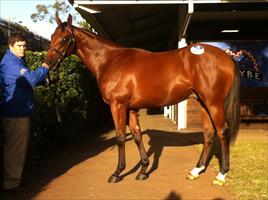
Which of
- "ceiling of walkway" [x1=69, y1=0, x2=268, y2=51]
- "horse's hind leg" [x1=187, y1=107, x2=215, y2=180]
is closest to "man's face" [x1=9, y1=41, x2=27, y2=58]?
"horse's hind leg" [x1=187, y1=107, x2=215, y2=180]

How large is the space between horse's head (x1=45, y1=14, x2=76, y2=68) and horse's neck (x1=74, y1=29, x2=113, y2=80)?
0.20 m

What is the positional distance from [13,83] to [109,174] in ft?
7.22

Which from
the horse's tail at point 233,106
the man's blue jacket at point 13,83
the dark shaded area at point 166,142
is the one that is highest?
the man's blue jacket at point 13,83

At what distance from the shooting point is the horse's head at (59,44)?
6.29m

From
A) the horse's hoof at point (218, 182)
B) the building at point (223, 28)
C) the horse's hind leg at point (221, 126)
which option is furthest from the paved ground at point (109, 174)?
the building at point (223, 28)

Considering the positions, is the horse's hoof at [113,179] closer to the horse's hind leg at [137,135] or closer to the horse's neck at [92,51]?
the horse's hind leg at [137,135]

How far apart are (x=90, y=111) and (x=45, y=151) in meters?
3.76

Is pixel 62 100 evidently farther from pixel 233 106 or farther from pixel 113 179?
pixel 233 106

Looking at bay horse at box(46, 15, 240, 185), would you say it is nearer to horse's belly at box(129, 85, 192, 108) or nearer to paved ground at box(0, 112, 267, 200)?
horse's belly at box(129, 85, 192, 108)

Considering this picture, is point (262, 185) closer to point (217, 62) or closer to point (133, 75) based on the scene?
point (217, 62)

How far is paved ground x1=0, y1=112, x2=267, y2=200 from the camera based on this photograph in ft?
18.3

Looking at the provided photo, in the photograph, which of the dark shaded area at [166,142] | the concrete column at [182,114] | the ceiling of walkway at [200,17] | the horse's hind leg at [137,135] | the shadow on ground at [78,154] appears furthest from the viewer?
the concrete column at [182,114]

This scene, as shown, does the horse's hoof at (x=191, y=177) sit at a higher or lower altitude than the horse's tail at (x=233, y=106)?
lower

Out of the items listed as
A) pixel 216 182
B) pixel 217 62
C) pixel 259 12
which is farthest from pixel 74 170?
pixel 259 12
